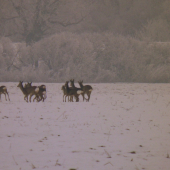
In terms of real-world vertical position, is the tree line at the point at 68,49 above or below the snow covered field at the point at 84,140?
above

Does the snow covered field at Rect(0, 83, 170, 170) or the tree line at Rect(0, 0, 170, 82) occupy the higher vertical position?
the tree line at Rect(0, 0, 170, 82)

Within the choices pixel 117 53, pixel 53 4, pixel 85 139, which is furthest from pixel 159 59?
pixel 85 139

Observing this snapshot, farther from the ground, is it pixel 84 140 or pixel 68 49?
pixel 68 49

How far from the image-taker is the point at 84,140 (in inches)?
269

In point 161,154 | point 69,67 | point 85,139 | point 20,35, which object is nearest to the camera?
point 161,154

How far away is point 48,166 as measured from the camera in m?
5.12

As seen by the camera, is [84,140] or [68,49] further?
[68,49]

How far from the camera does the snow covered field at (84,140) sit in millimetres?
5293

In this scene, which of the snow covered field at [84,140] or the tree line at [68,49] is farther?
the tree line at [68,49]

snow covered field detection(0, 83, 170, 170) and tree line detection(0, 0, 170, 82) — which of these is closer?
snow covered field detection(0, 83, 170, 170)

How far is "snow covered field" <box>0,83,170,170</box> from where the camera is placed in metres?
5.29

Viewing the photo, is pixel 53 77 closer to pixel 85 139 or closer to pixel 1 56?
pixel 1 56

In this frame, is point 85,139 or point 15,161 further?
point 85,139

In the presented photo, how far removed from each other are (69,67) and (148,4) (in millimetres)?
20621
